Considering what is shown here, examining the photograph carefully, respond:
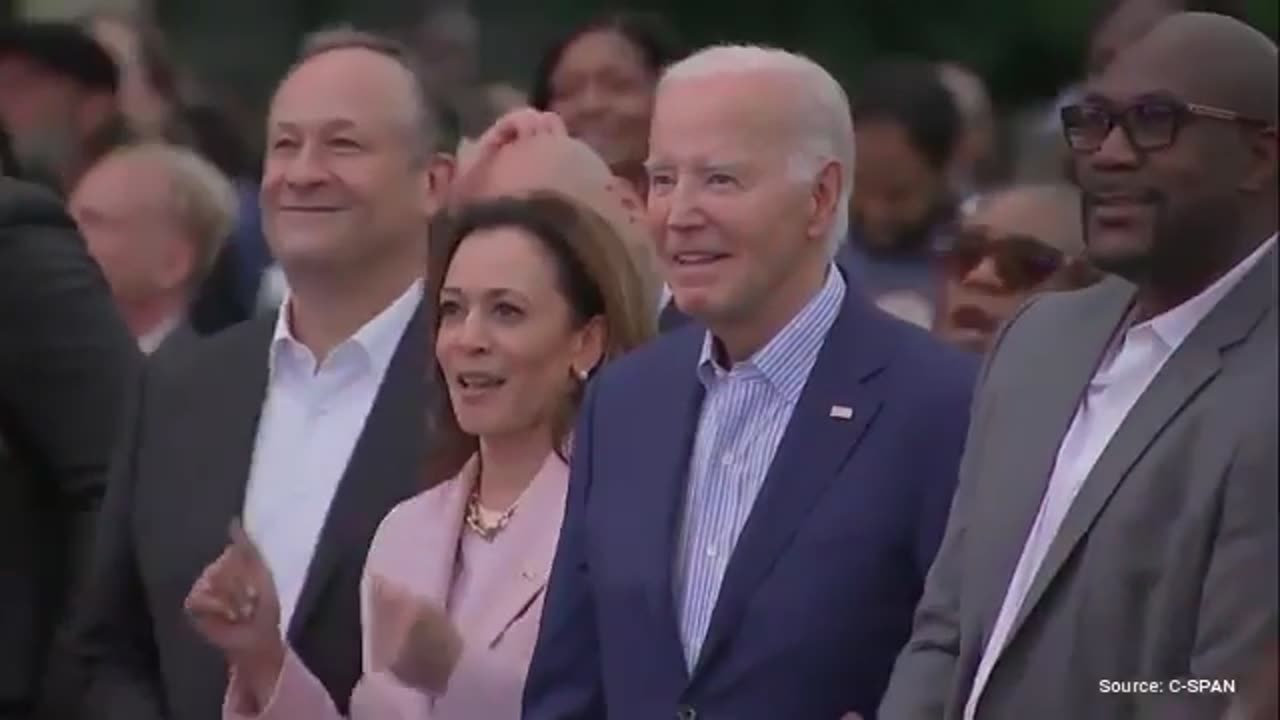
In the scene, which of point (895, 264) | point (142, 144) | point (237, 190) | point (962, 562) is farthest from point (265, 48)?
point (962, 562)

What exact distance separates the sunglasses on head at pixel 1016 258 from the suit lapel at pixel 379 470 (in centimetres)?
108

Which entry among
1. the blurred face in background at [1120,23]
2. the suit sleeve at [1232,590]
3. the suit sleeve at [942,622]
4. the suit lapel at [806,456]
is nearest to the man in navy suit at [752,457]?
the suit lapel at [806,456]

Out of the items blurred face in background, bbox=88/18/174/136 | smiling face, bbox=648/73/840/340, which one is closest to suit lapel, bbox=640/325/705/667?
smiling face, bbox=648/73/840/340

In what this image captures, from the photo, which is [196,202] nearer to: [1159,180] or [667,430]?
[667,430]

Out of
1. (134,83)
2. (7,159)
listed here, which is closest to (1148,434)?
(7,159)

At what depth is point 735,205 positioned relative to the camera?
4734mm

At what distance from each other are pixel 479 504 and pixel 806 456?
30.4 inches

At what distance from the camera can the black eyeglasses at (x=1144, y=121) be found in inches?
153

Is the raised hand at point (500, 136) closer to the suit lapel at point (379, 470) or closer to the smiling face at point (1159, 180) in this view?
the suit lapel at point (379, 470)

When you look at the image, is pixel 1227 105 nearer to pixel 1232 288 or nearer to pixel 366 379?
pixel 1232 288

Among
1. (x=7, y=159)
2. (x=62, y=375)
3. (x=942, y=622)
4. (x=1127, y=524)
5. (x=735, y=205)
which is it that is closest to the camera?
(x=1127, y=524)

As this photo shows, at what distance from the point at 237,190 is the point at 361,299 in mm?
3920

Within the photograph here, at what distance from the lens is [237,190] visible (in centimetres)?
953

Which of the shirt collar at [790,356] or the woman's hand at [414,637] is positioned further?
the woman's hand at [414,637]
